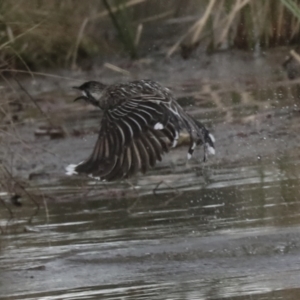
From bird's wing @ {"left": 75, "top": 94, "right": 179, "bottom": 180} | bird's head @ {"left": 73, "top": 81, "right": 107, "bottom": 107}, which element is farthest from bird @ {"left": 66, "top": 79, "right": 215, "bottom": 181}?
bird's head @ {"left": 73, "top": 81, "right": 107, "bottom": 107}

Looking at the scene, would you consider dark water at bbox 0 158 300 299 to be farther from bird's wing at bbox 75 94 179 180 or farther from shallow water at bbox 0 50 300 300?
bird's wing at bbox 75 94 179 180

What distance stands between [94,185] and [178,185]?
593mm

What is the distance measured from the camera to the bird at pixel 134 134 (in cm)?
612

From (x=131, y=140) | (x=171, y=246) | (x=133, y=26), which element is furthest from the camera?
(x=133, y=26)

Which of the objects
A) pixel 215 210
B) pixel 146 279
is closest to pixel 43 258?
pixel 146 279

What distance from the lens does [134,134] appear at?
627 centimetres

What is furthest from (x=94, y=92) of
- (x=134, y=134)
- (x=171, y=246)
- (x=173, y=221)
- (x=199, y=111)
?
(x=199, y=111)

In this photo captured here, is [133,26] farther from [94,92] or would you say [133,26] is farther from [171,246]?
[171,246]

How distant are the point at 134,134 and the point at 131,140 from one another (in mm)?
69

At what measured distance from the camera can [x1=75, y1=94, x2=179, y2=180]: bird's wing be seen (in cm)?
612

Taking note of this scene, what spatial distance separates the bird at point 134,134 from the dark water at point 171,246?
371mm

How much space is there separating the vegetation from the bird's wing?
336 centimetres

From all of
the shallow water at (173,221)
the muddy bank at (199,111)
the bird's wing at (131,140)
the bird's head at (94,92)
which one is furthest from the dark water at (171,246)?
the muddy bank at (199,111)

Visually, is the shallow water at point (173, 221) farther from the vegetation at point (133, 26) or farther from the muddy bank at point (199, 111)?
the vegetation at point (133, 26)
